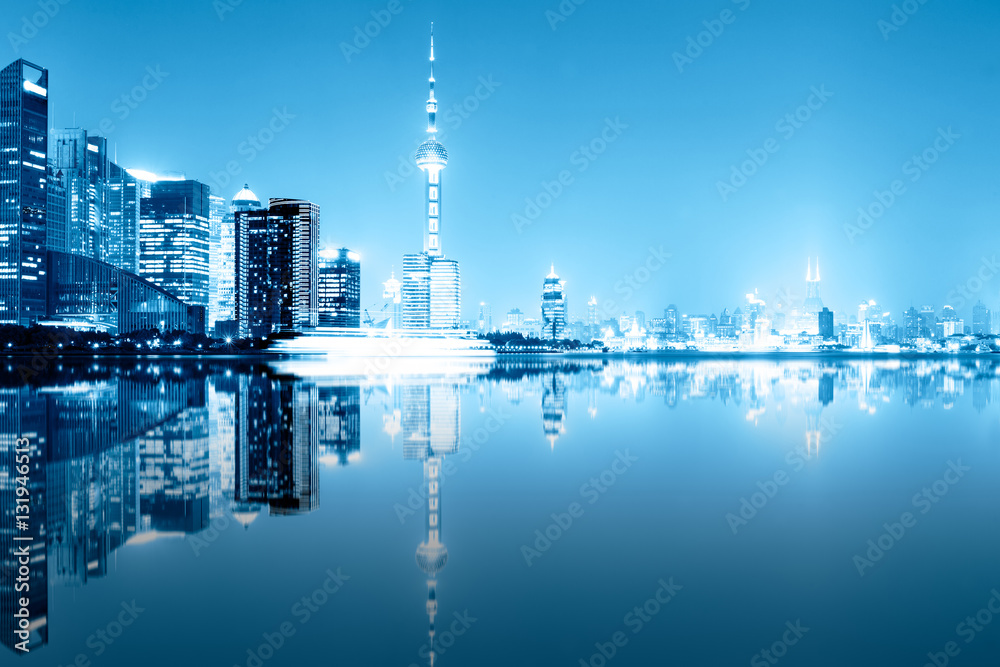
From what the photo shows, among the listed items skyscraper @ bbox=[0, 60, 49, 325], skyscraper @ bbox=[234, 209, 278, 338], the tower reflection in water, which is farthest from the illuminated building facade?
the tower reflection in water

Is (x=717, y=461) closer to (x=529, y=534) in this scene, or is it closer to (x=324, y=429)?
(x=529, y=534)

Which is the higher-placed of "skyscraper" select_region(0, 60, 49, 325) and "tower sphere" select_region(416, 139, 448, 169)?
"tower sphere" select_region(416, 139, 448, 169)

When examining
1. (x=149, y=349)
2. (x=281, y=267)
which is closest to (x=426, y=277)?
(x=281, y=267)

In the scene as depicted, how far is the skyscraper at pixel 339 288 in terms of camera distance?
18312 cm

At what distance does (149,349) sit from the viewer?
120m

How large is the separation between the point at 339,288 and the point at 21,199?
74.7m

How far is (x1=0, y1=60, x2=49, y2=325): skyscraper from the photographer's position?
126 meters

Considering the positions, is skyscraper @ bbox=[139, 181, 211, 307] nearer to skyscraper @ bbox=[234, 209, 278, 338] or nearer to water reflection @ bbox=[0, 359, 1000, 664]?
skyscraper @ bbox=[234, 209, 278, 338]

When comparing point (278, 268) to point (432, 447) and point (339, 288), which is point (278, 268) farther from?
point (432, 447)

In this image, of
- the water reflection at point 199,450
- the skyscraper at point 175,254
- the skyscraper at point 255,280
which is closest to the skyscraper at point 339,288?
the skyscraper at point 255,280

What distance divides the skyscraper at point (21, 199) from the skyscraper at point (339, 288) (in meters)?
65.9

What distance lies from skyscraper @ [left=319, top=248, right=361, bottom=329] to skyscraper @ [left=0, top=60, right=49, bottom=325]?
65.9 m

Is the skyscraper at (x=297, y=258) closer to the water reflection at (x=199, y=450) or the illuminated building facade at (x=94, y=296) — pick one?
the illuminated building facade at (x=94, y=296)

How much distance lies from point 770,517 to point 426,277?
186013mm
